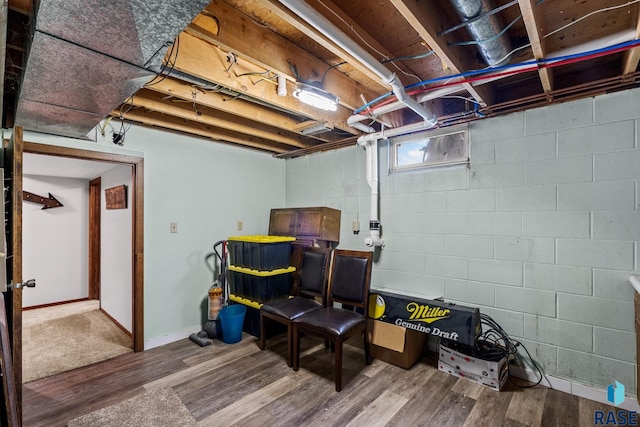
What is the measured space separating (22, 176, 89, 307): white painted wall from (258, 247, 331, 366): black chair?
3719mm

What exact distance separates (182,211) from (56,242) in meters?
2.97

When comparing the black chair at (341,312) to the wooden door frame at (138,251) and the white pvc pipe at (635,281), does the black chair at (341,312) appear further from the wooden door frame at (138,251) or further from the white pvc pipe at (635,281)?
the white pvc pipe at (635,281)

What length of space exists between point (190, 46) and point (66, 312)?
436cm

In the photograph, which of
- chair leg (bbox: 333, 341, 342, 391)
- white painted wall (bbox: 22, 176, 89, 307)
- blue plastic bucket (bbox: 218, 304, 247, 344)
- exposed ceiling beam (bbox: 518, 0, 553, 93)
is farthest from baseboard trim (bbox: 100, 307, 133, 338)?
exposed ceiling beam (bbox: 518, 0, 553, 93)

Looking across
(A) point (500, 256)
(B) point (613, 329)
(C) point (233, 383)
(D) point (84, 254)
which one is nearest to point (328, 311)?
(C) point (233, 383)

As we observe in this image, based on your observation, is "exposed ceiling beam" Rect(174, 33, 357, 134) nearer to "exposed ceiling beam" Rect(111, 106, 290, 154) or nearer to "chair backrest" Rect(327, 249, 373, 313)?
"exposed ceiling beam" Rect(111, 106, 290, 154)

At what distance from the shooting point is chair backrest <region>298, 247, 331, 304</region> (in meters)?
2.98

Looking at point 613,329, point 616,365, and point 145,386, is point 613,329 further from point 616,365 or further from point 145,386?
point 145,386

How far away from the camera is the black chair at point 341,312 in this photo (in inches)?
89.2

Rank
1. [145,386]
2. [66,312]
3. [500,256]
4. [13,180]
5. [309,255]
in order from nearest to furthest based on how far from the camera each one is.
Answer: [13,180], [145,386], [500,256], [309,255], [66,312]

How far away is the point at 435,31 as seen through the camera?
4.97 feet

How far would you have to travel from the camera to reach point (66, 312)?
422 centimetres

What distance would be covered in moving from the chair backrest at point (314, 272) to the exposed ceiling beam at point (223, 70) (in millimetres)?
1373

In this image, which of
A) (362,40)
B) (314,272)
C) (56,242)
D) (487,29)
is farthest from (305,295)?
(56,242)
